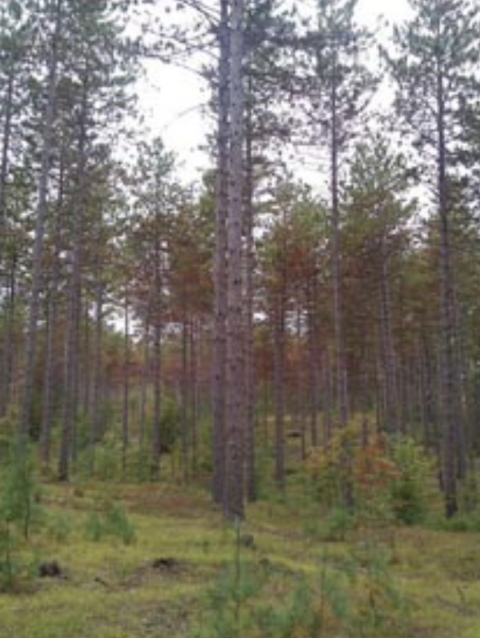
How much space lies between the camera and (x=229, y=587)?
224 inches

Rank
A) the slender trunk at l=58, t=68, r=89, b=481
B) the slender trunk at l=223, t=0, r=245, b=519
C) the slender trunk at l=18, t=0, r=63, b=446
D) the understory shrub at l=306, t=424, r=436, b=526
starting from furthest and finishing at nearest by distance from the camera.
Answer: the slender trunk at l=58, t=68, r=89, b=481 < the slender trunk at l=18, t=0, r=63, b=446 < the understory shrub at l=306, t=424, r=436, b=526 < the slender trunk at l=223, t=0, r=245, b=519

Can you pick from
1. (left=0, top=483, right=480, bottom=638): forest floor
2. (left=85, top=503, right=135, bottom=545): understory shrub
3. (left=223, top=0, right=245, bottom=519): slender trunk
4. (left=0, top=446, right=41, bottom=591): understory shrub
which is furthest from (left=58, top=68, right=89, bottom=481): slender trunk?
(left=0, top=446, right=41, bottom=591): understory shrub

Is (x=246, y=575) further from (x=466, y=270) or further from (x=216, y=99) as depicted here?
(x=466, y=270)

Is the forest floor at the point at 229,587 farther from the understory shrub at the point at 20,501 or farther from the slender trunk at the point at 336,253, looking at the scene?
the slender trunk at the point at 336,253

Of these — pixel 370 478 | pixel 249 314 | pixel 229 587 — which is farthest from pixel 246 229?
pixel 229 587

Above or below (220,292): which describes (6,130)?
above

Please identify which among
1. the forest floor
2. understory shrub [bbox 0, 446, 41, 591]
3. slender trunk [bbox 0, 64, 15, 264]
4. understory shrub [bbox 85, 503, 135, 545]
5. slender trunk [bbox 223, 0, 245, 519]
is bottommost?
the forest floor

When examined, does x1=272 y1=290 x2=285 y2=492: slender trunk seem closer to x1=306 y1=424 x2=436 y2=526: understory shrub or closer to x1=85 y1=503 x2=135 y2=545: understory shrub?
x1=306 y1=424 x2=436 y2=526: understory shrub

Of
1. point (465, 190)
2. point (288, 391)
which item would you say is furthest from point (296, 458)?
point (465, 190)

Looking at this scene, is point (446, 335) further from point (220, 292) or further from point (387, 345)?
point (387, 345)

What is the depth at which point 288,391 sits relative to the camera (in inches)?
1724

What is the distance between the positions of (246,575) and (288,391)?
3797cm

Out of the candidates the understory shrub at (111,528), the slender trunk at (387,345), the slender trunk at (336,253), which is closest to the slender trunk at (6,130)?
the slender trunk at (336,253)

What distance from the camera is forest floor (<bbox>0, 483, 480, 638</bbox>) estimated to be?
570cm
